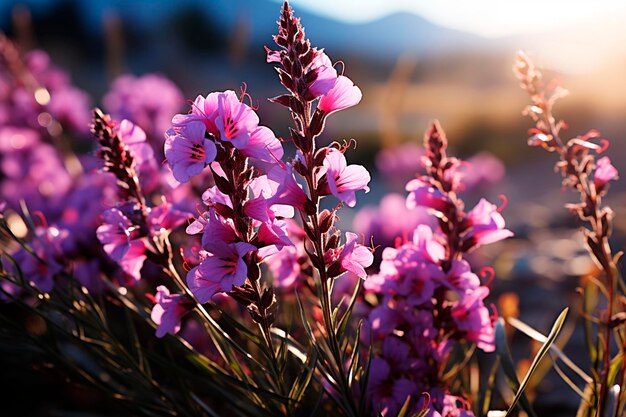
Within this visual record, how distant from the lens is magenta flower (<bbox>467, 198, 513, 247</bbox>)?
3.81ft

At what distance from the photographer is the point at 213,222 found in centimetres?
88

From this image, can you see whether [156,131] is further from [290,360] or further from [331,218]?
[331,218]

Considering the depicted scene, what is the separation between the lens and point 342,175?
92 cm

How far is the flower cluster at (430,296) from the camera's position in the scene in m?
1.12

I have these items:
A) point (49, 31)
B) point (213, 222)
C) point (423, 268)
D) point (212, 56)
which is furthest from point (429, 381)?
point (212, 56)

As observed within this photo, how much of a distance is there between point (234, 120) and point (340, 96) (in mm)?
157

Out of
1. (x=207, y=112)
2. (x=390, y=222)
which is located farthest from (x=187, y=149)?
(x=390, y=222)

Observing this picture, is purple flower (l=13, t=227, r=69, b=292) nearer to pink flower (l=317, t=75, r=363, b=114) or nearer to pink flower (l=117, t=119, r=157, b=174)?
pink flower (l=117, t=119, r=157, b=174)

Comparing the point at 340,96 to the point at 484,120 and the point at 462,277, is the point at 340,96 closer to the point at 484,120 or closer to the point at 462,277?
the point at 462,277

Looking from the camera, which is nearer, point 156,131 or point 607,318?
point 607,318

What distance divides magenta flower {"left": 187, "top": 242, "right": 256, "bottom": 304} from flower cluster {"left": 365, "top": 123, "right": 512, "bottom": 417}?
34cm

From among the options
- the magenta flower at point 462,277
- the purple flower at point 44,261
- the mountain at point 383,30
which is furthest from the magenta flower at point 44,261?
the mountain at point 383,30

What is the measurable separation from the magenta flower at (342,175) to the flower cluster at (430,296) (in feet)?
0.85

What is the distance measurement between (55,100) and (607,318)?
267cm
